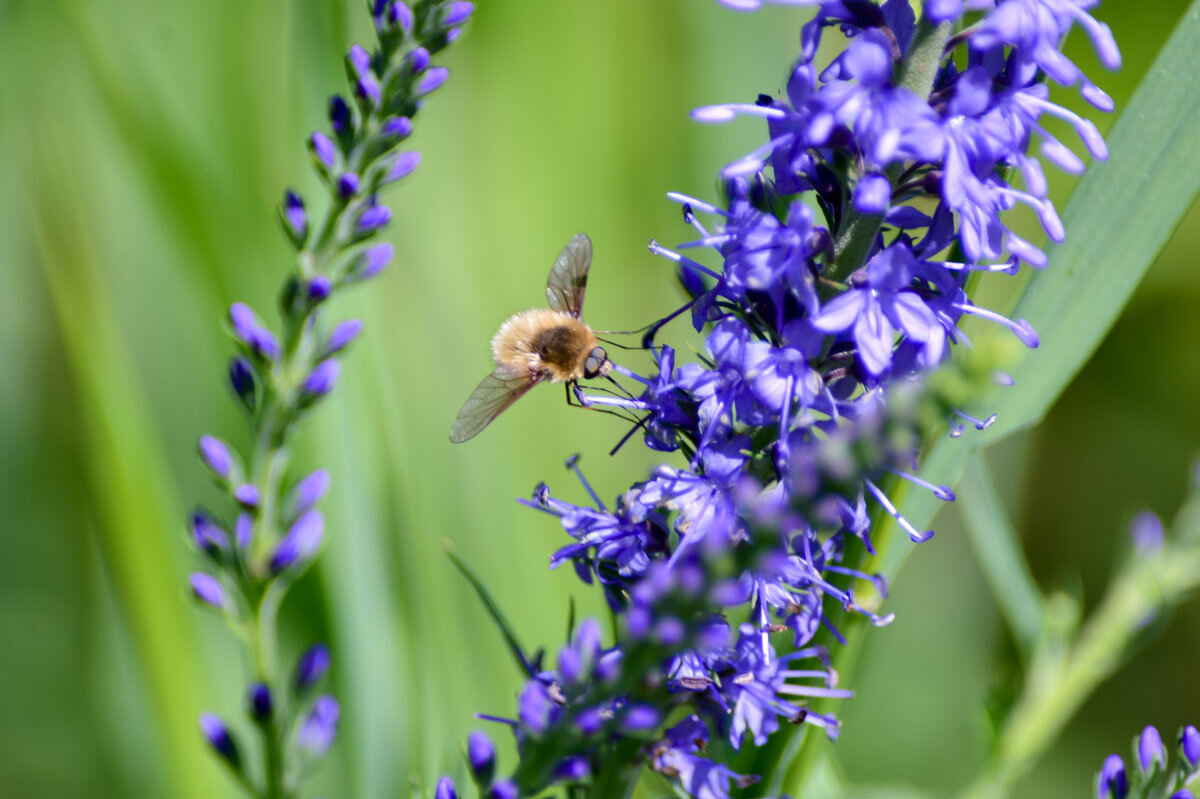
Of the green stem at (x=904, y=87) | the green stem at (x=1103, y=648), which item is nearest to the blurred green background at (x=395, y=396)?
the green stem at (x=1103, y=648)

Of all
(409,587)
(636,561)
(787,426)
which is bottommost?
(409,587)

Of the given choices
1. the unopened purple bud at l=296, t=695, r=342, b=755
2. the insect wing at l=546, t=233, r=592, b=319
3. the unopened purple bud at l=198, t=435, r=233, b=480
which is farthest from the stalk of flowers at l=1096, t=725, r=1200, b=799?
the insect wing at l=546, t=233, r=592, b=319

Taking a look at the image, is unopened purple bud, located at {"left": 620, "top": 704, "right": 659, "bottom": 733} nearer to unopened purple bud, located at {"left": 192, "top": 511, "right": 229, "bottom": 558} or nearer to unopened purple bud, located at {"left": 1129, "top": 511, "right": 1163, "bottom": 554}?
unopened purple bud, located at {"left": 192, "top": 511, "right": 229, "bottom": 558}

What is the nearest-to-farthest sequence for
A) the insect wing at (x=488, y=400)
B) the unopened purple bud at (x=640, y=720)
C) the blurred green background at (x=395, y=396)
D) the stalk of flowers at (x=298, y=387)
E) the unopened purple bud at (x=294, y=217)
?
the unopened purple bud at (x=640, y=720)
the stalk of flowers at (x=298, y=387)
the unopened purple bud at (x=294, y=217)
the insect wing at (x=488, y=400)
the blurred green background at (x=395, y=396)

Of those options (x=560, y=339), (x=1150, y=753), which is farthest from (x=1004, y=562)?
(x=560, y=339)

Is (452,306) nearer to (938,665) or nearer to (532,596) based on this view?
(532,596)

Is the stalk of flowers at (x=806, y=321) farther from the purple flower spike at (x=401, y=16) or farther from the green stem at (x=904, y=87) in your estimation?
the purple flower spike at (x=401, y=16)

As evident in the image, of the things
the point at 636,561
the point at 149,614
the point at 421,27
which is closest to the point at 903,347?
the point at 636,561

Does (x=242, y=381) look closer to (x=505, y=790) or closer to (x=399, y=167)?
(x=399, y=167)
